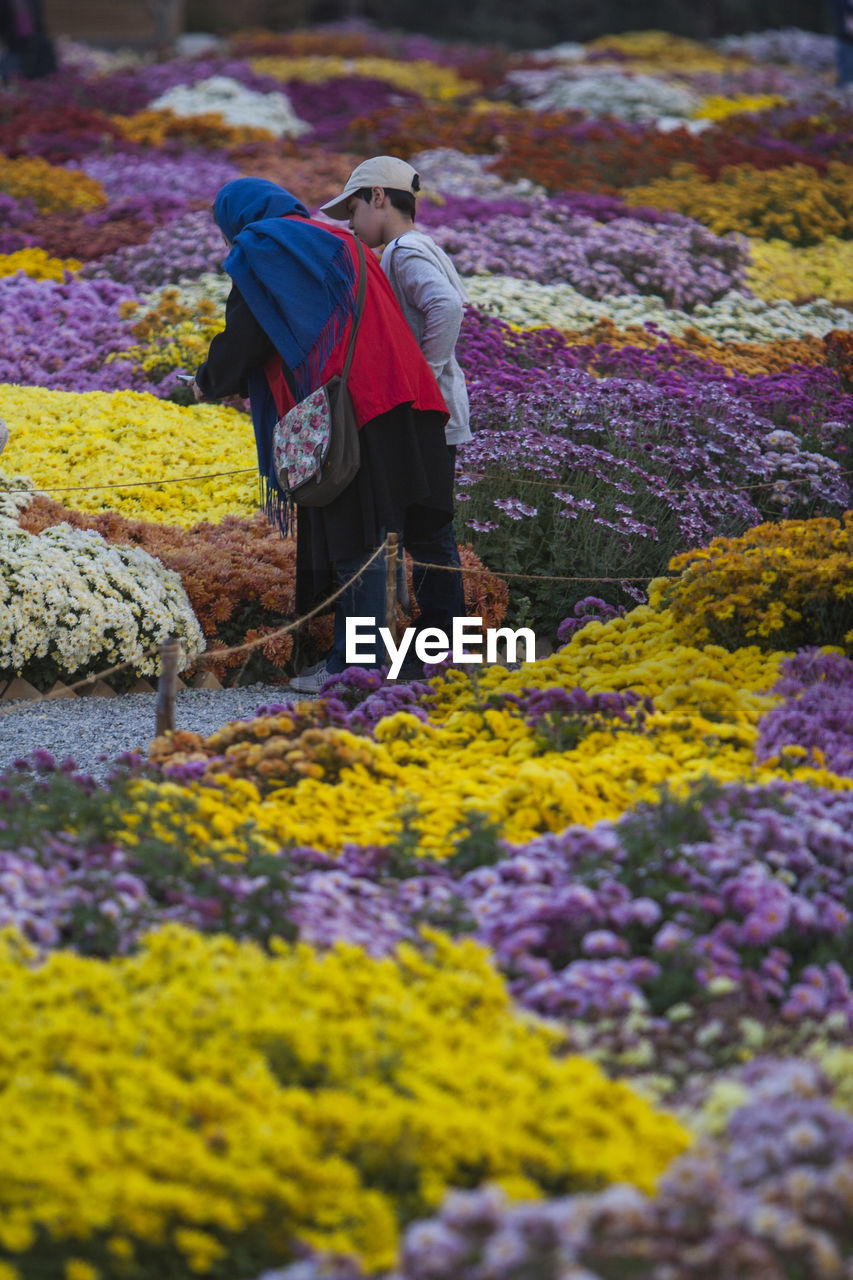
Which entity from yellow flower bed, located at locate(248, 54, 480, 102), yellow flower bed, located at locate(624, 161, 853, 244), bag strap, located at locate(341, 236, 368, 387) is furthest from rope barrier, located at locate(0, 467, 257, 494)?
yellow flower bed, located at locate(248, 54, 480, 102)

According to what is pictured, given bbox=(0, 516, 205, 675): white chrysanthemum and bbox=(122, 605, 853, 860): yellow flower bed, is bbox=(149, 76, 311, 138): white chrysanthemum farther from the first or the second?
bbox=(122, 605, 853, 860): yellow flower bed

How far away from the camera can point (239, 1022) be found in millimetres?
2316

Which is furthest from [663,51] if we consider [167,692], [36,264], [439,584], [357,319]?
[167,692]

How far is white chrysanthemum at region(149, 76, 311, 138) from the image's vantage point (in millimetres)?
17766

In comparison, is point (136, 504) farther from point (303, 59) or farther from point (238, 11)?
point (238, 11)

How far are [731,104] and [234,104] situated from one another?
25.1ft

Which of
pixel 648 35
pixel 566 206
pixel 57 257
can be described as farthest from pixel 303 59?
pixel 57 257

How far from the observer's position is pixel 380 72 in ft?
77.5

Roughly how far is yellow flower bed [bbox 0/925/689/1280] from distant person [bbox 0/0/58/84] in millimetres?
22027

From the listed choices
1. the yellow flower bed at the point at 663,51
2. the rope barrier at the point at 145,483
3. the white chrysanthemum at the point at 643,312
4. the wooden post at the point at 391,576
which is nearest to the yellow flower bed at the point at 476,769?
the wooden post at the point at 391,576

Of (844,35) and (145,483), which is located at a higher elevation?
(844,35)

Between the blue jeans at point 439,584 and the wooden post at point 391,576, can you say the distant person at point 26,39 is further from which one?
the wooden post at point 391,576

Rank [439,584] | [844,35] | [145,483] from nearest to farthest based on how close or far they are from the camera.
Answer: [439,584], [145,483], [844,35]

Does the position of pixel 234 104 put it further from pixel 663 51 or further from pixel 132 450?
pixel 132 450
